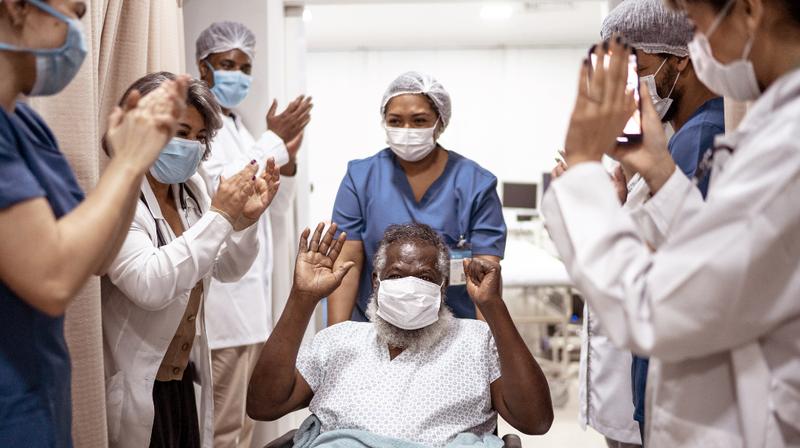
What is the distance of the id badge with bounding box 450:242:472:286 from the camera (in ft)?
6.93

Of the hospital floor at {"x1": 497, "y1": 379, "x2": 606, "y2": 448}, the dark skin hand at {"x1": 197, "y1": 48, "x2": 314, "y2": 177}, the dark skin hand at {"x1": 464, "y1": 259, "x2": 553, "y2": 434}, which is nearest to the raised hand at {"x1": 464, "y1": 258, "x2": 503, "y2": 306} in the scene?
the dark skin hand at {"x1": 464, "y1": 259, "x2": 553, "y2": 434}

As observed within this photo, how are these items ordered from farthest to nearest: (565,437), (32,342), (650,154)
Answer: (565,437), (650,154), (32,342)

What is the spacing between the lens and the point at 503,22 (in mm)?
6086

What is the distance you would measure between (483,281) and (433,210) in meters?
0.64

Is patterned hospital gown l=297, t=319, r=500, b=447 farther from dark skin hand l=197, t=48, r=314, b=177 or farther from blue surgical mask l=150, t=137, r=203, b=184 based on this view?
dark skin hand l=197, t=48, r=314, b=177

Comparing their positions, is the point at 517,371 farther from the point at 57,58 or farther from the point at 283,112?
the point at 283,112

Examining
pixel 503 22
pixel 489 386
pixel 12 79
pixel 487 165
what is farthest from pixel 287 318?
pixel 487 165

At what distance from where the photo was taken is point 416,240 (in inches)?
75.4

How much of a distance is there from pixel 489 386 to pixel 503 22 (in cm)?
490

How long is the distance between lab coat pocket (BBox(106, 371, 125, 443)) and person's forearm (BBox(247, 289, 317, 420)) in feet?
1.01

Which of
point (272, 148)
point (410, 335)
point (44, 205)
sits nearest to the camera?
point (44, 205)

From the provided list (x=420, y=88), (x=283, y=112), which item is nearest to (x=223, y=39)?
(x=283, y=112)

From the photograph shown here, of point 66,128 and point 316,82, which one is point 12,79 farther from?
point 316,82

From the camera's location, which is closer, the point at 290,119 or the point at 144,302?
the point at 144,302
